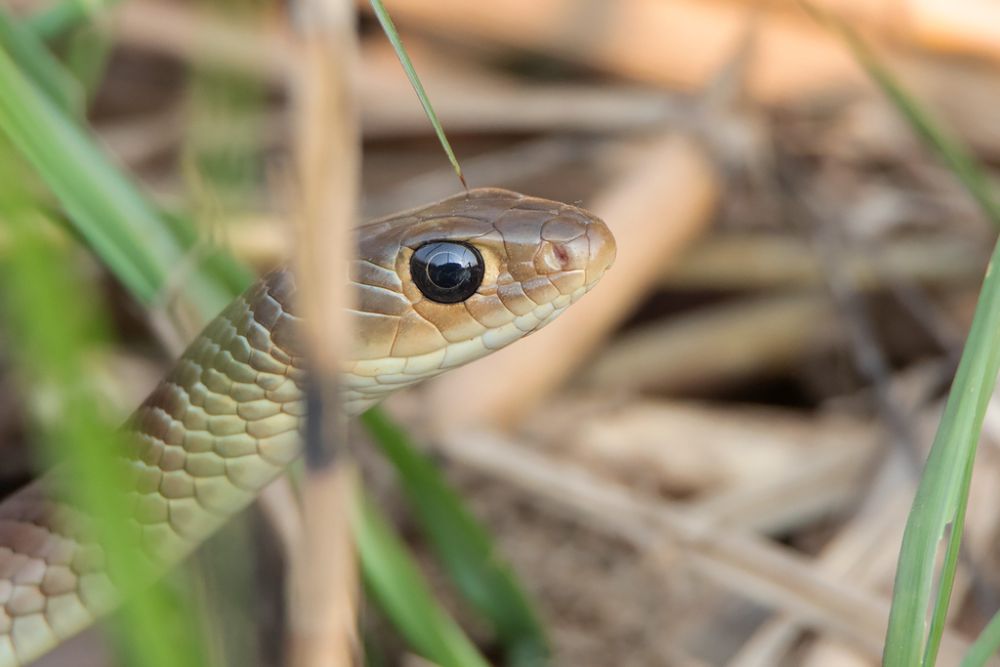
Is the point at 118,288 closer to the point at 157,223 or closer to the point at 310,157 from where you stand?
the point at 157,223

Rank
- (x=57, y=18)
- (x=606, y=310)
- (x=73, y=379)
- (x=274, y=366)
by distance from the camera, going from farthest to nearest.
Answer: (x=606, y=310), (x=57, y=18), (x=274, y=366), (x=73, y=379)

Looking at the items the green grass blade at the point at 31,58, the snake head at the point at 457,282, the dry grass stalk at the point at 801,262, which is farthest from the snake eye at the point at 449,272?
the dry grass stalk at the point at 801,262

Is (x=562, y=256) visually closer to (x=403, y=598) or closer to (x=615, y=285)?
(x=403, y=598)

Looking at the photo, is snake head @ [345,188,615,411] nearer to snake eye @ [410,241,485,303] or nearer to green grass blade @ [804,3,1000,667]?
snake eye @ [410,241,485,303]

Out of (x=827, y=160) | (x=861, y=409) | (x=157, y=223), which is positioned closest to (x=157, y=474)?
(x=157, y=223)

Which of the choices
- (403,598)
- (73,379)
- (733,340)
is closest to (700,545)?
(403,598)

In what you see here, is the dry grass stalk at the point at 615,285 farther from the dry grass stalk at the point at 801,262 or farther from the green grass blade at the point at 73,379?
the green grass blade at the point at 73,379
